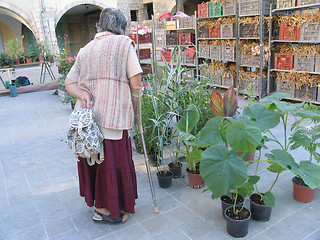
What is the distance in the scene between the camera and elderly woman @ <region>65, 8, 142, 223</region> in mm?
2076

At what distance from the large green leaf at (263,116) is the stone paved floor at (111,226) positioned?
0.76 metres

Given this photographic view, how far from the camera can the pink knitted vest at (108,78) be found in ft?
6.77

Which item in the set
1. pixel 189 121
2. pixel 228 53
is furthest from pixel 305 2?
pixel 189 121

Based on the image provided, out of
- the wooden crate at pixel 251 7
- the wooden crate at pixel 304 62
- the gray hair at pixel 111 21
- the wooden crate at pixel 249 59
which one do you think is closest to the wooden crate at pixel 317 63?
the wooden crate at pixel 304 62

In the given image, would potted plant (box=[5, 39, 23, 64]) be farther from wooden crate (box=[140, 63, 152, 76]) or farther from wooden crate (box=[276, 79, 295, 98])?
wooden crate (box=[276, 79, 295, 98])

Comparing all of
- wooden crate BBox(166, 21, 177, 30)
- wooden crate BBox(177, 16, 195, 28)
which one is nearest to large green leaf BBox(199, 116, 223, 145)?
wooden crate BBox(177, 16, 195, 28)

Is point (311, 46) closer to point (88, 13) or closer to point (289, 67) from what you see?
point (289, 67)

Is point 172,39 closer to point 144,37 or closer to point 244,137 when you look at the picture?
point 144,37

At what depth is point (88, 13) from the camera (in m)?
20.2

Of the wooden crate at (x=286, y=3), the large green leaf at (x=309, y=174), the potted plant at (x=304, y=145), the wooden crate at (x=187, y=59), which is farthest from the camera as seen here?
the wooden crate at (x=187, y=59)

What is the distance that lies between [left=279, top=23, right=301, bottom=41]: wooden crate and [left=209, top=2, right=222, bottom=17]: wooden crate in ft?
5.72

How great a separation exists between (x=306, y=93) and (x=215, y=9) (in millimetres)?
2895

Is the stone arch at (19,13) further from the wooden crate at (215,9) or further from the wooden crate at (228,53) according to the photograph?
the wooden crate at (228,53)

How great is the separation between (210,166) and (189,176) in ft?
3.34
